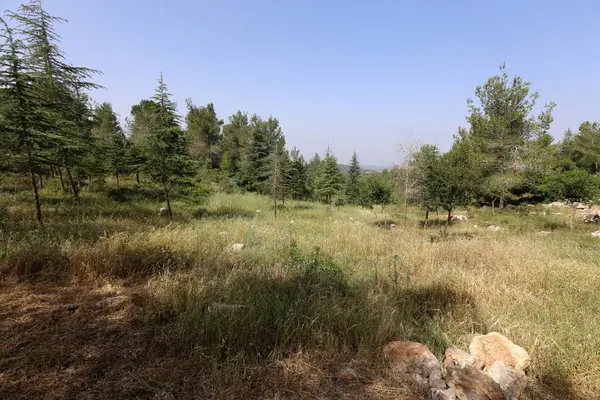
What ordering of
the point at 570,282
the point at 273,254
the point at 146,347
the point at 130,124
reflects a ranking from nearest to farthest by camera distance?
the point at 146,347
the point at 570,282
the point at 273,254
the point at 130,124

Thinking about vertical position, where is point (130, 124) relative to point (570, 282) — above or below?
above

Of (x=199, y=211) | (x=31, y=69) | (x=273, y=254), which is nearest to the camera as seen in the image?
(x=273, y=254)

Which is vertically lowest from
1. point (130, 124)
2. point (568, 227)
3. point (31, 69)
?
point (568, 227)

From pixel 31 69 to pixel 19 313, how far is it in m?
5.84

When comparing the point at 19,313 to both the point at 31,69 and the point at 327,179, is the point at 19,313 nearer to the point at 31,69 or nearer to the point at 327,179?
the point at 31,69

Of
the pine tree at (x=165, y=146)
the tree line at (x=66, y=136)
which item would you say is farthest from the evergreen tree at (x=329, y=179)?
the pine tree at (x=165, y=146)

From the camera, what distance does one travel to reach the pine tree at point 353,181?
28703 mm

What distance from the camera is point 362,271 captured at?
478 cm

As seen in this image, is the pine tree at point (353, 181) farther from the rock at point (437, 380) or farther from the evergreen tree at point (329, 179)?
the rock at point (437, 380)

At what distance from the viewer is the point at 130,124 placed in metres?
28.7

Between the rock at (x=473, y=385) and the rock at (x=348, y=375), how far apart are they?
0.73 metres

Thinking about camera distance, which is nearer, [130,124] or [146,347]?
[146,347]

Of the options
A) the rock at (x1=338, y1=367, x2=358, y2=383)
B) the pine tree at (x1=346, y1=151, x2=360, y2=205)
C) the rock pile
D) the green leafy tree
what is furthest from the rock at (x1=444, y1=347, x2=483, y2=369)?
the pine tree at (x1=346, y1=151, x2=360, y2=205)

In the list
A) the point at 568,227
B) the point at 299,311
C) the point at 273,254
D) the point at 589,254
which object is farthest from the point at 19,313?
the point at 568,227
